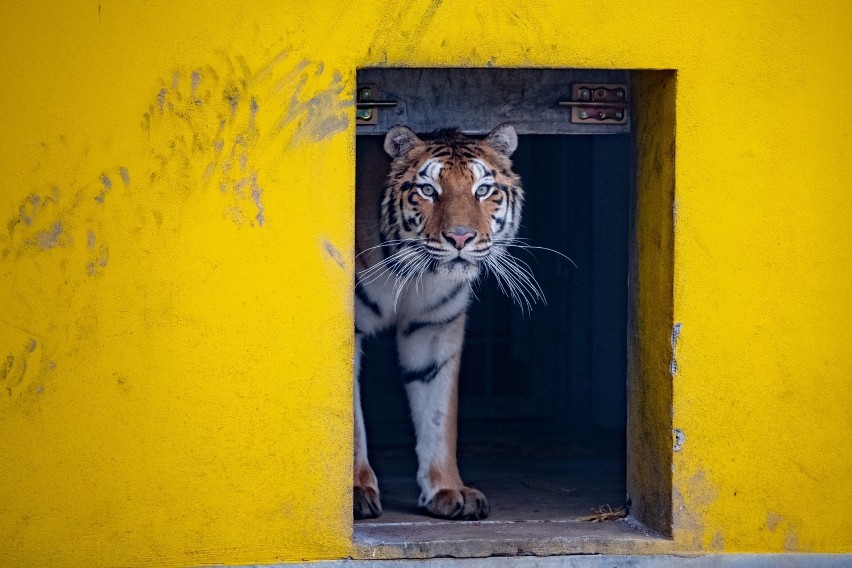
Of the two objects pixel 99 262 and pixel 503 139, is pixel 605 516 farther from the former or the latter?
pixel 99 262

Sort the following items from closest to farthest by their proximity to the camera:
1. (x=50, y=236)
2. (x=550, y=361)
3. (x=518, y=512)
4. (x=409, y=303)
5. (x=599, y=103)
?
(x=50, y=236) → (x=599, y=103) → (x=518, y=512) → (x=409, y=303) → (x=550, y=361)

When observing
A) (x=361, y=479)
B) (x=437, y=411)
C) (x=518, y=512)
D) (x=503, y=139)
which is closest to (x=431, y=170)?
(x=503, y=139)

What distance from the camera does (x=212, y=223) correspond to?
3.76 metres

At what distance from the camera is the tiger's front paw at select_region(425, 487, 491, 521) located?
4543 millimetres

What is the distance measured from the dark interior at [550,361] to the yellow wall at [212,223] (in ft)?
4.52

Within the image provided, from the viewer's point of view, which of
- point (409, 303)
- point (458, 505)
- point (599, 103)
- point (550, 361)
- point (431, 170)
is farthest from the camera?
point (550, 361)

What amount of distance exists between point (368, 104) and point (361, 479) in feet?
4.81

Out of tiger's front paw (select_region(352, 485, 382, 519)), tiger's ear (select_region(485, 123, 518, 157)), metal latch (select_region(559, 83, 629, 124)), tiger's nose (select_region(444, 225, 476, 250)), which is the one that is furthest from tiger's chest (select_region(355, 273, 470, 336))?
metal latch (select_region(559, 83, 629, 124))

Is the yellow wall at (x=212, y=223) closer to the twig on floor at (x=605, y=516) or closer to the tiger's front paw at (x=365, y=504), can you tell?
the tiger's front paw at (x=365, y=504)

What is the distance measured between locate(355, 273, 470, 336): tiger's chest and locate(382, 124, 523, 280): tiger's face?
0.10m

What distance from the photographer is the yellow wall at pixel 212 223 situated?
3699 mm

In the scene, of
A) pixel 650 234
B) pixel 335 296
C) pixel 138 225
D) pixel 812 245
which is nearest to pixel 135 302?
pixel 138 225

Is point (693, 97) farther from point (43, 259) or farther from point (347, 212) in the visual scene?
point (43, 259)

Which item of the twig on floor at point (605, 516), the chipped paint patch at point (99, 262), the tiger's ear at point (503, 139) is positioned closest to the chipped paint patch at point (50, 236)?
the chipped paint patch at point (99, 262)
